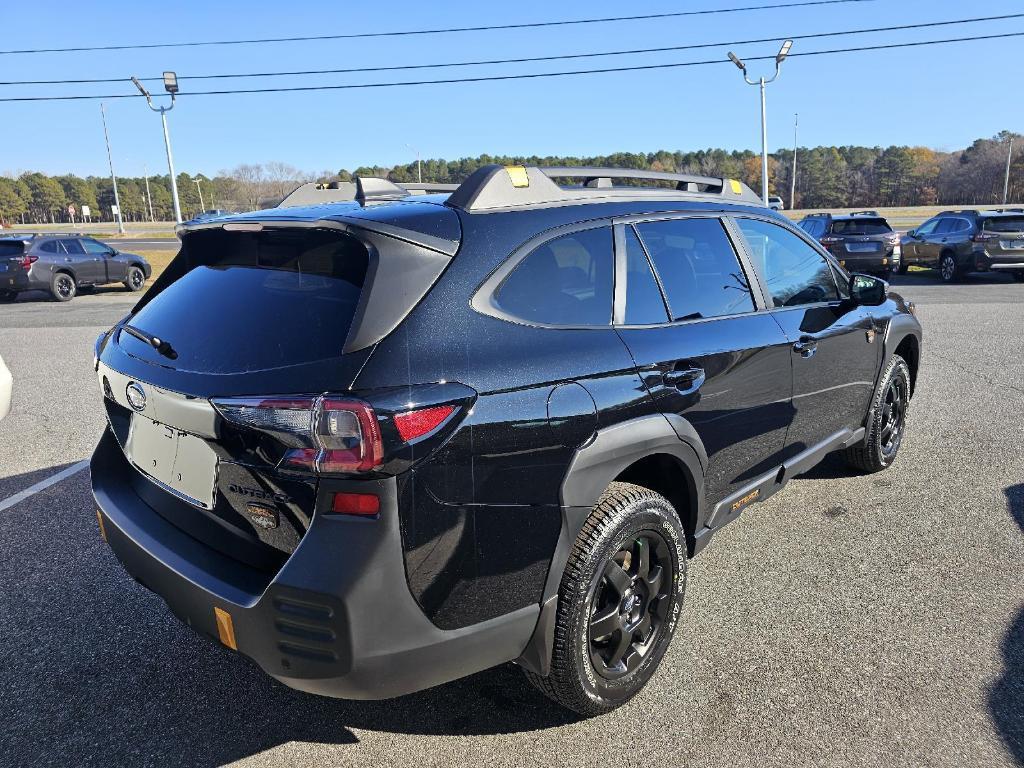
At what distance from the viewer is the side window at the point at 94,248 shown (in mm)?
18562

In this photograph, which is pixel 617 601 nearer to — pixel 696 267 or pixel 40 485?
pixel 696 267

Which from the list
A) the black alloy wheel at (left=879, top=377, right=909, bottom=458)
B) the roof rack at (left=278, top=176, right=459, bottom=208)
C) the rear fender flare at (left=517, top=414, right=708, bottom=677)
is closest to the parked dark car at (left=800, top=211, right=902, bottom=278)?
the black alloy wheel at (left=879, top=377, right=909, bottom=458)

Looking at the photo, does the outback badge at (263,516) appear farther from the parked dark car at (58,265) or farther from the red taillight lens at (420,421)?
the parked dark car at (58,265)

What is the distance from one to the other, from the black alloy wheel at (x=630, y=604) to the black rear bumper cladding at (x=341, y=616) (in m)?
0.38

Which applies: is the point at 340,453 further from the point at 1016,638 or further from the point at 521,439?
the point at 1016,638

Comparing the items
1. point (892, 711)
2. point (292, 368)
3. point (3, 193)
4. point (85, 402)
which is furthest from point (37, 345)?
point (3, 193)

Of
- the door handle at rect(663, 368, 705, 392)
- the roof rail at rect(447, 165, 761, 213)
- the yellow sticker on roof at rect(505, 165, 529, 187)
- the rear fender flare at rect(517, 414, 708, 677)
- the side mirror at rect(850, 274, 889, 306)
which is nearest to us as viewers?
the rear fender flare at rect(517, 414, 708, 677)

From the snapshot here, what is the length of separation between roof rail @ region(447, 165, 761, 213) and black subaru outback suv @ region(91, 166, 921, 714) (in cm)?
1

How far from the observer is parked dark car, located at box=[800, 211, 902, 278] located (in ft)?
56.4

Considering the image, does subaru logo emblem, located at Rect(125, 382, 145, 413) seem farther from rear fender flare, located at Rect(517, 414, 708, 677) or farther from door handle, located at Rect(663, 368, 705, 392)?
door handle, located at Rect(663, 368, 705, 392)

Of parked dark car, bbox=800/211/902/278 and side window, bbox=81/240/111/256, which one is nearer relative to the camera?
parked dark car, bbox=800/211/902/278

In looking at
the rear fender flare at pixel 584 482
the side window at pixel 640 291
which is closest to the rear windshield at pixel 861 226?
the side window at pixel 640 291

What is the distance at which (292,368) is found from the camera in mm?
1948

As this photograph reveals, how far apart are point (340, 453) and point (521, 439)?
0.52m
